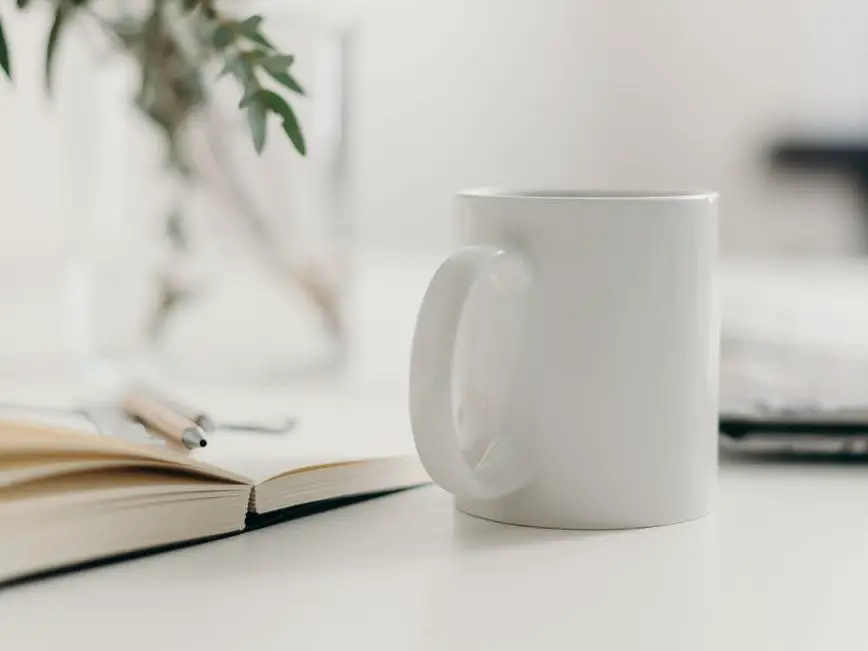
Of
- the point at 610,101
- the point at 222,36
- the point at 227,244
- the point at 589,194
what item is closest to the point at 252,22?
the point at 222,36

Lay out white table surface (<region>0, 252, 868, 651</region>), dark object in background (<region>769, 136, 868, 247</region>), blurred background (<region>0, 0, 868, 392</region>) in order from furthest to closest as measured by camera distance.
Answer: dark object in background (<region>769, 136, 868, 247</region>), blurred background (<region>0, 0, 868, 392</region>), white table surface (<region>0, 252, 868, 651</region>)

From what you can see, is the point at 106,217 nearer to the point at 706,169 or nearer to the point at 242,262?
the point at 242,262

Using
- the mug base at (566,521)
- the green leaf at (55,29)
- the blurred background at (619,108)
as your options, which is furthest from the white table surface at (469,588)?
the blurred background at (619,108)

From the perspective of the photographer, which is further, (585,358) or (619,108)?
(619,108)

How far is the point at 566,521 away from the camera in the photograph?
52cm

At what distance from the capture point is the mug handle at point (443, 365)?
480mm

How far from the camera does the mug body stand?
509 mm

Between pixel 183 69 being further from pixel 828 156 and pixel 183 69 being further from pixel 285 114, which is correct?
pixel 828 156

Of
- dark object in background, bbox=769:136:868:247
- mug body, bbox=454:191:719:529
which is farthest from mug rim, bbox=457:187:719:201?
dark object in background, bbox=769:136:868:247

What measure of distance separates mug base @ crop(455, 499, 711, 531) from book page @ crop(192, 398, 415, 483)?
64 millimetres

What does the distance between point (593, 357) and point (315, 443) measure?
17cm

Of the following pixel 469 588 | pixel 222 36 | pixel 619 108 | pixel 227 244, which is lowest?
pixel 469 588

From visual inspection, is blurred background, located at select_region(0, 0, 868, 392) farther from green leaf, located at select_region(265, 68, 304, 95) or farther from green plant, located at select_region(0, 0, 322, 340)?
green leaf, located at select_region(265, 68, 304, 95)

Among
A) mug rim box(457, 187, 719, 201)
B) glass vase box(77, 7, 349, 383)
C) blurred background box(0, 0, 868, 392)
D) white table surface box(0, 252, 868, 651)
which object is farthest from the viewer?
blurred background box(0, 0, 868, 392)
